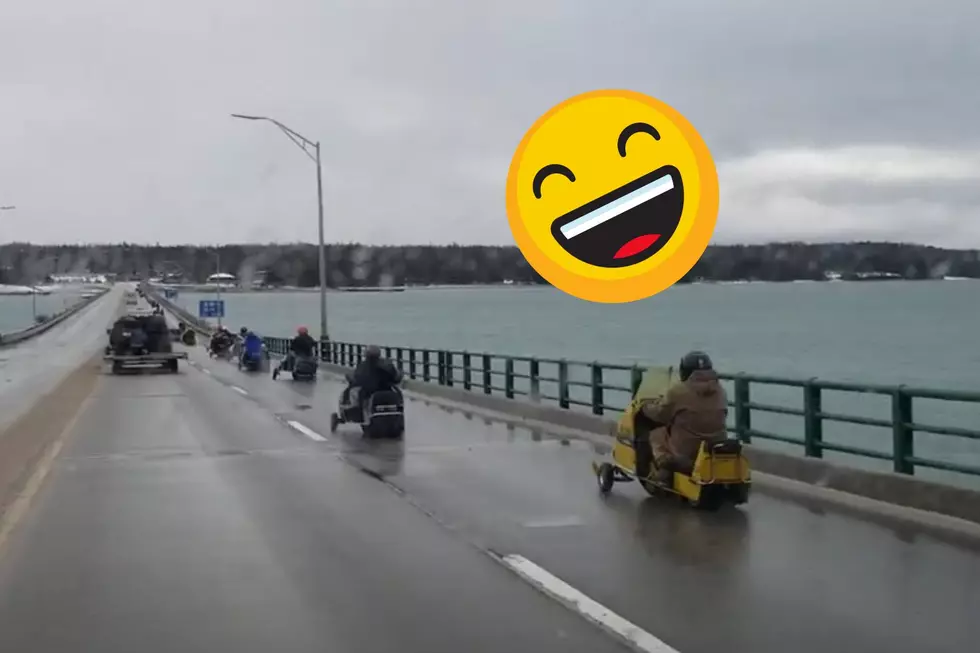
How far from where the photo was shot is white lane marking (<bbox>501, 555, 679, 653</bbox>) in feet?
22.0

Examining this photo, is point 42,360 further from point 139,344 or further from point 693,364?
point 693,364

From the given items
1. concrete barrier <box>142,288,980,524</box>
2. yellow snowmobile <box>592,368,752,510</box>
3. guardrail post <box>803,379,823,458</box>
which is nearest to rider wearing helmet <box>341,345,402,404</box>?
concrete barrier <box>142,288,980,524</box>

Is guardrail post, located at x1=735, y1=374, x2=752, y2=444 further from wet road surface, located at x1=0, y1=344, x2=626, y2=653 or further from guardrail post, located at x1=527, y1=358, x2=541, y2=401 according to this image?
guardrail post, located at x1=527, y1=358, x2=541, y2=401

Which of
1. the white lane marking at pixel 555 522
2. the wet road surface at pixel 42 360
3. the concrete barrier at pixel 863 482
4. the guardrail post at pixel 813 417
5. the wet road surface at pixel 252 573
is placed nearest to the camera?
the wet road surface at pixel 252 573

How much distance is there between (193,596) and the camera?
8.09m

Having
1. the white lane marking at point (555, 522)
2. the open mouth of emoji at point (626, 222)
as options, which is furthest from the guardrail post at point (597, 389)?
the open mouth of emoji at point (626, 222)

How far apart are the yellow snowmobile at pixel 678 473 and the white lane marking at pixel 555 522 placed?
107 cm

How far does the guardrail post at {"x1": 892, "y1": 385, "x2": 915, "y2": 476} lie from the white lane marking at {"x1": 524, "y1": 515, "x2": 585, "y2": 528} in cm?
320

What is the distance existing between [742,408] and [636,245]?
5659 mm

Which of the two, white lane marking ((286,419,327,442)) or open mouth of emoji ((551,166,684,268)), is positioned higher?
open mouth of emoji ((551,166,684,268))

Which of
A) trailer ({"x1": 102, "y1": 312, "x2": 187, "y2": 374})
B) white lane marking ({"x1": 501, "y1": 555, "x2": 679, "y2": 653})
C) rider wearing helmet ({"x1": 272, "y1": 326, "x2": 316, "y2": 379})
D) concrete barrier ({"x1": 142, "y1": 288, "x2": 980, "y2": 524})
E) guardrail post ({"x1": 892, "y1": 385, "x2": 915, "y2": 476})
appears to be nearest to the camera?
white lane marking ({"x1": 501, "y1": 555, "x2": 679, "y2": 653})

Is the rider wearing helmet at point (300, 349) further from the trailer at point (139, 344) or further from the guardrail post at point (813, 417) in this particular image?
the guardrail post at point (813, 417)

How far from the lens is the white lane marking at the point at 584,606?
6.72 metres

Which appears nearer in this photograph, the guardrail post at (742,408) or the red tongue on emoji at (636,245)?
the red tongue on emoji at (636,245)
